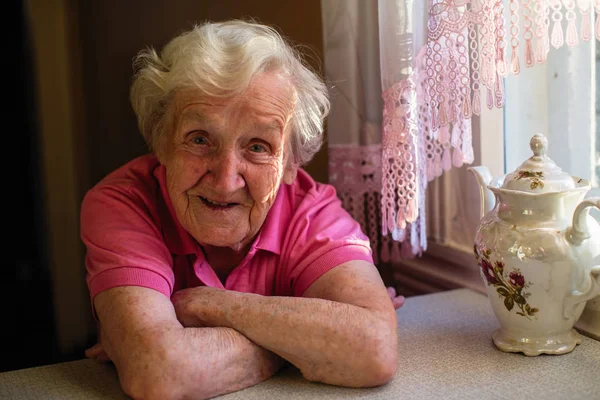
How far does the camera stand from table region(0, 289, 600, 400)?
1246 mm

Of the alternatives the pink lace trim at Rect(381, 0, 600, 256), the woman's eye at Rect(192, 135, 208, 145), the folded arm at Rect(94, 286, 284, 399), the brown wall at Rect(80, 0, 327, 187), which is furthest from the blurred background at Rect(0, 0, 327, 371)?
the folded arm at Rect(94, 286, 284, 399)

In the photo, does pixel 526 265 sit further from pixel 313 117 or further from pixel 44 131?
pixel 44 131

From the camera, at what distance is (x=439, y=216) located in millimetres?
1974

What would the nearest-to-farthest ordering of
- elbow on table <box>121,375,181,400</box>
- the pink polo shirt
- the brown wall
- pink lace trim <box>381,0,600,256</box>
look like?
elbow on table <box>121,375,181,400</box> → pink lace trim <box>381,0,600,256</box> → the pink polo shirt → the brown wall

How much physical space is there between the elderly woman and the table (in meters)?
0.03

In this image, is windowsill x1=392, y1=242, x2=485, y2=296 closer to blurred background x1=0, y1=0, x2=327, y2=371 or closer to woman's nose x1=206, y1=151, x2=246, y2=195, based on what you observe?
blurred background x1=0, y1=0, x2=327, y2=371

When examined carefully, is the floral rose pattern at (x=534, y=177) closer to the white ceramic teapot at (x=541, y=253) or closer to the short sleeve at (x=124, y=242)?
the white ceramic teapot at (x=541, y=253)

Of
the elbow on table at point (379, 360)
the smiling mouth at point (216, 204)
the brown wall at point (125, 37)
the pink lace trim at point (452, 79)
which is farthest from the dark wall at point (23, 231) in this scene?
the elbow on table at point (379, 360)

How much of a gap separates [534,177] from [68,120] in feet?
3.92

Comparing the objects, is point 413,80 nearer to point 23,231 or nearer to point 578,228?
point 578,228

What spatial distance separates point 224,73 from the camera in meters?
1.38

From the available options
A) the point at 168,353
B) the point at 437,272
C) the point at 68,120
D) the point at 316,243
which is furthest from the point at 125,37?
the point at 437,272

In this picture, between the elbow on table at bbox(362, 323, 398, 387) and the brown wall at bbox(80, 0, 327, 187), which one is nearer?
the elbow on table at bbox(362, 323, 398, 387)

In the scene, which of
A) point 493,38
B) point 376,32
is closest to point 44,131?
point 376,32
